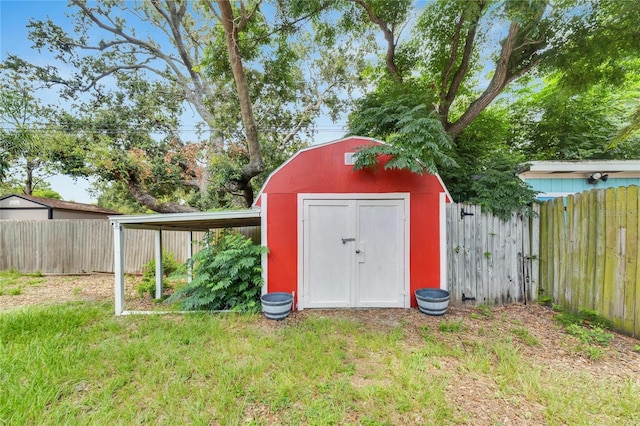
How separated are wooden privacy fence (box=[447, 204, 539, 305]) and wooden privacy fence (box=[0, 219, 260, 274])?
7.10 m

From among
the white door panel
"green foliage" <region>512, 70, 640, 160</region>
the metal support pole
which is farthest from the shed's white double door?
"green foliage" <region>512, 70, 640, 160</region>

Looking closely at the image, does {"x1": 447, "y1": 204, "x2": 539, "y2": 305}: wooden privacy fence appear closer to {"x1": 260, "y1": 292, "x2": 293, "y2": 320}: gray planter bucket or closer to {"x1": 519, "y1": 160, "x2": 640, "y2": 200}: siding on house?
{"x1": 519, "y1": 160, "x2": 640, "y2": 200}: siding on house

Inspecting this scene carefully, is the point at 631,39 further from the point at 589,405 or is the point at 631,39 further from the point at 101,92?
the point at 101,92

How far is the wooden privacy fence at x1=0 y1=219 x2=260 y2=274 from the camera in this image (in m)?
7.71

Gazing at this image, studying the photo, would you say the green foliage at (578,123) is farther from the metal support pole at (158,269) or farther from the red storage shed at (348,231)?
the metal support pole at (158,269)

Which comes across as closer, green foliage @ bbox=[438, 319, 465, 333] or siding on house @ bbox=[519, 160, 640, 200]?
green foliage @ bbox=[438, 319, 465, 333]

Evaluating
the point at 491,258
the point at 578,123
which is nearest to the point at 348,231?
the point at 491,258

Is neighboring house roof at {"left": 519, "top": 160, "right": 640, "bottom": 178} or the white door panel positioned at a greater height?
neighboring house roof at {"left": 519, "top": 160, "right": 640, "bottom": 178}

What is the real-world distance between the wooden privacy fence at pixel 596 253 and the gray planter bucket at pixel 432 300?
5.63 ft

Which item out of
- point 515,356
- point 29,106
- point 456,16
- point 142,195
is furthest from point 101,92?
point 515,356

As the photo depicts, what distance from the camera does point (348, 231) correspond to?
4.23 m

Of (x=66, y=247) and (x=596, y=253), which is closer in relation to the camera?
(x=596, y=253)

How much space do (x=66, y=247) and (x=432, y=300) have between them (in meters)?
10.3

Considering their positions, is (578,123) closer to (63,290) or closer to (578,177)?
(578,177)
